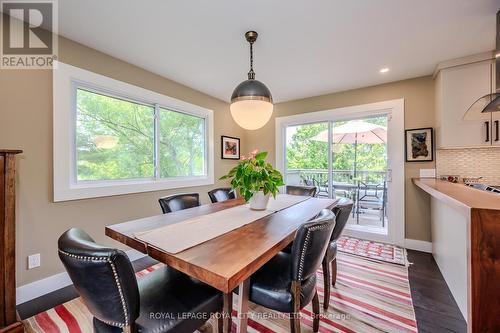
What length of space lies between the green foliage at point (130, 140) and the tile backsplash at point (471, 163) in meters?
3.52

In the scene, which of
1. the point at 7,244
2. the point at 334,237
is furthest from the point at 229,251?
the point at 7,244

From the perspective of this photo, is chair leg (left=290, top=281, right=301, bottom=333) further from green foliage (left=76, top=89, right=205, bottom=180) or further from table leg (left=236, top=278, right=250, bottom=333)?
green foliage (left=76, top=89, right=205, bottom=180)

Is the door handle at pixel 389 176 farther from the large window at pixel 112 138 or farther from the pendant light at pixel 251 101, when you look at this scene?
the large window at pixel 112 138

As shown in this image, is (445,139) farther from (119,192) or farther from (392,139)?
(119,192)

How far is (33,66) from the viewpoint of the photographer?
1927 millimetres

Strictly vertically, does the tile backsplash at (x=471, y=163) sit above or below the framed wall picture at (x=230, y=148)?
below

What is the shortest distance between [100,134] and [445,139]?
4.02m

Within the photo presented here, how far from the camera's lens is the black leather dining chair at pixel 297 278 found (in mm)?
1136

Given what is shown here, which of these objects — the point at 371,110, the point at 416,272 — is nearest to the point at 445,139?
the point at 371,110

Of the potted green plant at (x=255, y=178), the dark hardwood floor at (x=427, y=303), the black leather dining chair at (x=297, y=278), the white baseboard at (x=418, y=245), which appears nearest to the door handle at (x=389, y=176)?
the white baseboard at (x=418, y=245)

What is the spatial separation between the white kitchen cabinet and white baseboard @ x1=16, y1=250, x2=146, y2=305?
14.4ft

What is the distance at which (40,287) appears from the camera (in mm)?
1951

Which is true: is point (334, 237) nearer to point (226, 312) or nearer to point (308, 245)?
point (308, 245)

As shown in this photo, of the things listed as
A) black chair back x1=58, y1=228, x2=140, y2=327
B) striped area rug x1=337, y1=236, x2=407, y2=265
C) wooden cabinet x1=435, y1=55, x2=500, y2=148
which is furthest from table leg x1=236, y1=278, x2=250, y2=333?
wooden cabinet x1=435, y1=55, x2=500, y2=148
